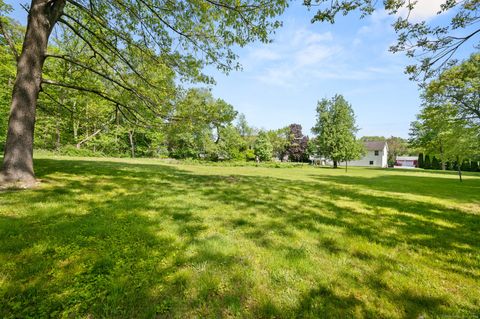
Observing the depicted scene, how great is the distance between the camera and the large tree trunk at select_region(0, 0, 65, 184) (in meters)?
5.65

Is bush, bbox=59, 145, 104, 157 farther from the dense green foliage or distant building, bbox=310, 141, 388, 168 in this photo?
distant building, bbox=310, 141, 388, 168

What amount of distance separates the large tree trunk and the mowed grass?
1.02 m

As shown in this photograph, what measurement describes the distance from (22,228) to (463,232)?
8.22m

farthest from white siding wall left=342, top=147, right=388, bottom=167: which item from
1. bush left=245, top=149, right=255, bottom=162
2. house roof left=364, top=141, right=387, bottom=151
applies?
bush left=245, top=149, right=255, bottom=162

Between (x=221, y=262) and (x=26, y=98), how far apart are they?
23.0ft

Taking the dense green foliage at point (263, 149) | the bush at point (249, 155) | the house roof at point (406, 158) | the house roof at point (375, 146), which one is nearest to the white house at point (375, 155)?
the house roof at point (375, 146)

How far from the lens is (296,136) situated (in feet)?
193

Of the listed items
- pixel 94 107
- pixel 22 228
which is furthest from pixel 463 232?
pixel 94 107

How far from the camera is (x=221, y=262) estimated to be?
9.37 ft

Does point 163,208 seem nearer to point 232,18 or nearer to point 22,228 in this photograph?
point 22,228

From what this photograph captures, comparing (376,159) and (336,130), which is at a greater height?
(336,130)

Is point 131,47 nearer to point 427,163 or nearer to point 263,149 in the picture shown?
point 263,149

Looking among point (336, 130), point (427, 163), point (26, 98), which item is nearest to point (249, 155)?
point (336, 130)

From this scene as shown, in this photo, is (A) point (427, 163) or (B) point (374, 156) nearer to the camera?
(A) point (427, 163)
